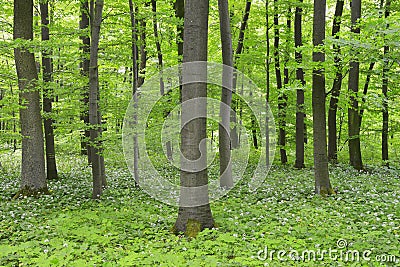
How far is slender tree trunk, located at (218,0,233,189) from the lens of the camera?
10438mm

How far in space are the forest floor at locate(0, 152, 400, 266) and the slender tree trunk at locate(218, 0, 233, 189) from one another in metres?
0.73

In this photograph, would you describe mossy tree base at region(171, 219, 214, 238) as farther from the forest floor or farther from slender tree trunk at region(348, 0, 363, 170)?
slender tree trunk at region(348, 0, 363, 170)

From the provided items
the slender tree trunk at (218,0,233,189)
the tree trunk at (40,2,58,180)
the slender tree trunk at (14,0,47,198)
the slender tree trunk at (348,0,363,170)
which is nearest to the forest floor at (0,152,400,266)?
the slender tree trunk at (14,0,47,198)

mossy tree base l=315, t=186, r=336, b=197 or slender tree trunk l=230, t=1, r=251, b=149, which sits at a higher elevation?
slender tree trunk l=230, t=1, r=251, b=149

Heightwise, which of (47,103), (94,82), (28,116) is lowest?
(28,116)

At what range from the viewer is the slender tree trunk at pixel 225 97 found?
10.4 meters

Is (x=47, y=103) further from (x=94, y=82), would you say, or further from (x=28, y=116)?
(x=94, y=82)

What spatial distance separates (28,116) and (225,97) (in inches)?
223

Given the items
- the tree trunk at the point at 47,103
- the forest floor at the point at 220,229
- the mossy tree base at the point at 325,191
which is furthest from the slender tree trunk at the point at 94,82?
the mossy tree base at the point at 325,191

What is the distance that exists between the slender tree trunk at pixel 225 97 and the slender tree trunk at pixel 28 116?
518 cm

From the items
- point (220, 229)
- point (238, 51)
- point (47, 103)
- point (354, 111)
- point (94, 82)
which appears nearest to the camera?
point (220, 229)

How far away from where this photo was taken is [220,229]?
255 inches

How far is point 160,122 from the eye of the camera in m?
13.4

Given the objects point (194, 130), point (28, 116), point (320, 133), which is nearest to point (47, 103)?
point (28, 116)
